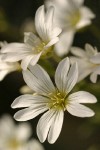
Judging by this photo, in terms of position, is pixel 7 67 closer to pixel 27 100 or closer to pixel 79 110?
pixel 27 100

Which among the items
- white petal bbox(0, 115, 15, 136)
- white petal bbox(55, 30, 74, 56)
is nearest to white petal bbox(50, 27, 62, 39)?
white petal bbox(55, 30, 74, 56)

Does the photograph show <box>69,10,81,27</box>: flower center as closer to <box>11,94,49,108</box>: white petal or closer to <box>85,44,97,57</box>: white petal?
<box>85,44,97,57</box>: white petal

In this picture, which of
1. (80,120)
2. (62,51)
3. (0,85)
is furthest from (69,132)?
(62,51)

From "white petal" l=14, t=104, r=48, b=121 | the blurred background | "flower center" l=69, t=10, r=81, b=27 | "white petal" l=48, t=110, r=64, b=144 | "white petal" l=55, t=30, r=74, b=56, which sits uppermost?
"white petal" l=14, t=104, r=48, b=121

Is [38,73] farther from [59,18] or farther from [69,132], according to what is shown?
[69,132]

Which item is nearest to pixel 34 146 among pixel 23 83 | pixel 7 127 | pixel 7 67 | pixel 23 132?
pixel 23 132

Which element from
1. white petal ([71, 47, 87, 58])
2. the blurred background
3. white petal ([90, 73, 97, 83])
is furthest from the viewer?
the blurred background

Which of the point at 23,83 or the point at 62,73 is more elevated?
the point at 62,73
